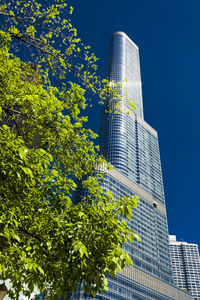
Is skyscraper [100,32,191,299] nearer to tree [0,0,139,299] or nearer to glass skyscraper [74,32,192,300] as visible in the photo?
glass skyscraper [74,32,192,300]

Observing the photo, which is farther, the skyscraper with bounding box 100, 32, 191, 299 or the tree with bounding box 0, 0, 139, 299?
the skyscraper with bounding box 100, 32, 191, 299

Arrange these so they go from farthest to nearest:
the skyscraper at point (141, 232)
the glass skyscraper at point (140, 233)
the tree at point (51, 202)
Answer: the skyscraper at point (141, 232) → the glass skyscraper at point (140, 233) → the tree at point (51, 202)

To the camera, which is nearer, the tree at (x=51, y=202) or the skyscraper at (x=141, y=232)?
the tree at (x=51, y=202)

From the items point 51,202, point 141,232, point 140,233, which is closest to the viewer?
point 51,202

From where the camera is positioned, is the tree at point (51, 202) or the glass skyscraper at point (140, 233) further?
the glass skyscraper at point (140, 233)

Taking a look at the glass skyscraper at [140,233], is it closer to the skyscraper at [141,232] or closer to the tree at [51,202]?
the skyscraper at [141,232]

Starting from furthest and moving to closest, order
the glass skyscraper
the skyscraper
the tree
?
the skyscraper, the glass skyscraper, the tree

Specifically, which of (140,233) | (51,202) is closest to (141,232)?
(140,233)

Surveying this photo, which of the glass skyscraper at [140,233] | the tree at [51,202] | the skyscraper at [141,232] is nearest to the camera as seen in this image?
the tree at [51,202]

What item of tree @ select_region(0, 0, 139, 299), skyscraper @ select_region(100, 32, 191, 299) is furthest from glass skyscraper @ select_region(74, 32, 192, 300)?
tree @ select_region(0, 0, 139, 299)

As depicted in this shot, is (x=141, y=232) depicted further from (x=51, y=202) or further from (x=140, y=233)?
(x=51, y=202)

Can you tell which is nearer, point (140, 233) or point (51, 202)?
point (51, 202)

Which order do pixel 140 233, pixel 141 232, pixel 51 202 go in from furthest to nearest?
pixel 141 232
pixel 140 233
pixel 51 202

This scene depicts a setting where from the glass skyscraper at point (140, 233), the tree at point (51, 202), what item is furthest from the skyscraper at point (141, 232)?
the tree at point (51, 202)
